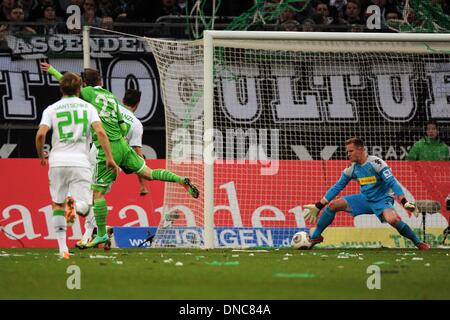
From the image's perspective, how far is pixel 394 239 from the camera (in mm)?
17250

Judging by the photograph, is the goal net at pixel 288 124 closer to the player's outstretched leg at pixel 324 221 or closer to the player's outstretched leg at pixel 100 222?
the player's outstretched leg at pixel 324 221

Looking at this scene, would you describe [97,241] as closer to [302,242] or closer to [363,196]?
[302,242]

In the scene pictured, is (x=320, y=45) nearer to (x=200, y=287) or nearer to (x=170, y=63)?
(x=170, y=63)

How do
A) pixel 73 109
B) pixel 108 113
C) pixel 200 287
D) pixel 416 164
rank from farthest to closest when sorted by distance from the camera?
pixel 416 164, pixel 108 113, pixel 73 109, pixel 200 287

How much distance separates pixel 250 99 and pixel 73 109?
7.16 m

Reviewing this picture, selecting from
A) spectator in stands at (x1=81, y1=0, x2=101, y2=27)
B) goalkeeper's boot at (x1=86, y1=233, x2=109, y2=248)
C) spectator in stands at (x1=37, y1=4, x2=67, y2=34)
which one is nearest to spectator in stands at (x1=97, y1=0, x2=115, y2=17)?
spectator in stands at (x1=81, y1=0, x2=101, y2=27)

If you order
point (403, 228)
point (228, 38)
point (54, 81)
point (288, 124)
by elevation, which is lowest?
point (403, 228)

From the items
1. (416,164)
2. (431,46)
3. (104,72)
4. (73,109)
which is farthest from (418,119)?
(73,109)

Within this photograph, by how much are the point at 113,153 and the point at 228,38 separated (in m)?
2.90

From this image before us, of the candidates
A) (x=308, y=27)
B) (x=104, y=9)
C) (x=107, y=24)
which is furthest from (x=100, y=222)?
(x=104, y=9)

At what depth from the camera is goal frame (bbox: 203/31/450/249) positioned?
1557 cm

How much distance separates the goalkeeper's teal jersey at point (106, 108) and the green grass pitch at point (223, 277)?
2.24 metres

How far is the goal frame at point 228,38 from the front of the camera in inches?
613

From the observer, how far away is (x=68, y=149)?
38.7ft
